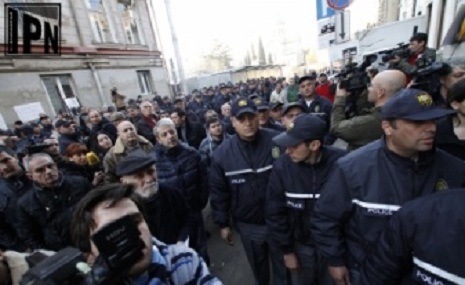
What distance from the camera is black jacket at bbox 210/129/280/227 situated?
2834mm

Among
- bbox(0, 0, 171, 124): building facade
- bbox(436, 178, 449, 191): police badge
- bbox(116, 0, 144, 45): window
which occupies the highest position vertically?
bbox(116, 0, 144, 45): window

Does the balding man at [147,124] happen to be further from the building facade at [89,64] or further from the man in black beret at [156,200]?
the building facade at [89,64]

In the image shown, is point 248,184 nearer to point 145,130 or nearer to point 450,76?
point 450,76

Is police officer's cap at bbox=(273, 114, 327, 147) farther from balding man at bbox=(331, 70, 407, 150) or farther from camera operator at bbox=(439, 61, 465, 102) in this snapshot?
camera operator at bbox=(439, 61, 465, 102)

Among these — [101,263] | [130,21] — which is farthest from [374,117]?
[130,21]

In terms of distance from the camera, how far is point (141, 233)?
1.19m

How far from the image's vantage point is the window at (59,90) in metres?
10.7

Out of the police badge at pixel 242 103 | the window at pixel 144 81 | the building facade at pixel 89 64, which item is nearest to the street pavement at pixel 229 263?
the police badge at pixel 242 103

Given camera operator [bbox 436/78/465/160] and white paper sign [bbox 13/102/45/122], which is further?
white paper sign [bbox 13/102/45/122]

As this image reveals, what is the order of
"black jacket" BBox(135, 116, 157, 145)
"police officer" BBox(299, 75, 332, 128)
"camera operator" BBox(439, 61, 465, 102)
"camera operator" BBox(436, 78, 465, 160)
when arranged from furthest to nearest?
1. "black jacket" BBox(135, 116, 157, 145)
2. "police officer" BBox(299, 75, 332, 128)
3. "camera operator" BBox(439, 61, 465, 102)
4. "camera operator" BBox(436, 78, 465, 160)

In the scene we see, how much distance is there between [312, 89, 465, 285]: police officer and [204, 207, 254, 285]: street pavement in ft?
5.60

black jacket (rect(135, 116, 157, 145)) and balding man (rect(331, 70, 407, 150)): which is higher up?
balding man (rect(331, 70, 407, 150))

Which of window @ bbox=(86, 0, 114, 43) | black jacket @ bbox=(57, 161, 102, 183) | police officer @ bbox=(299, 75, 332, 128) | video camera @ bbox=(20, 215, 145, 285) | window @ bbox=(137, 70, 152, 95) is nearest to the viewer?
video camera @ bbox=(20, 215, 145, 285)

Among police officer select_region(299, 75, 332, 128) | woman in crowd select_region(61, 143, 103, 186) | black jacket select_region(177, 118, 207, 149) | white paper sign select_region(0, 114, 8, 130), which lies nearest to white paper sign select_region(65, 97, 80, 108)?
white paper sign select_region(0, 114, 8, 130)
